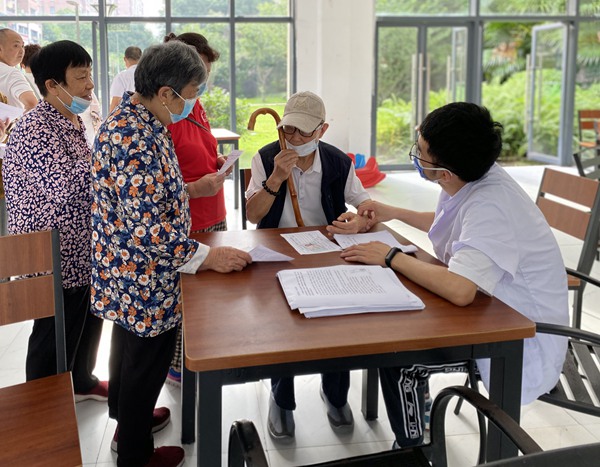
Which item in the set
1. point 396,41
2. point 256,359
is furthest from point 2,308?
point 396,41

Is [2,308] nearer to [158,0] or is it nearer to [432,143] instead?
[432,143]

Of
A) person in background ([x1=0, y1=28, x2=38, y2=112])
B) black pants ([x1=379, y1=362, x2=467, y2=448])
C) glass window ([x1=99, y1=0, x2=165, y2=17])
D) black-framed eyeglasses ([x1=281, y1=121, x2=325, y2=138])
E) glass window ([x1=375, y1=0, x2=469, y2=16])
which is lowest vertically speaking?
black pants ([x1=379, y1=362, x2=467, y2=448])

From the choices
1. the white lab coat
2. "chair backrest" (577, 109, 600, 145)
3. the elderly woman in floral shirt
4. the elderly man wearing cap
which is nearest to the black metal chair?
the white lab coat

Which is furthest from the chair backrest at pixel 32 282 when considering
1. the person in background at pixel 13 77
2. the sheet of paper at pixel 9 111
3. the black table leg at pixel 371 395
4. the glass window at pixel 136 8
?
the glass window at pixel 136 8

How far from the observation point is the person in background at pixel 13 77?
171 inches

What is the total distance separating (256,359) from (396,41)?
360 inches

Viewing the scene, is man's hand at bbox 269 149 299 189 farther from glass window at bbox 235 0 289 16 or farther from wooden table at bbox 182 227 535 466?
glass window at bbox 235 0 289 16

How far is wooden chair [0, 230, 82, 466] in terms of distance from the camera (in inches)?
60.8

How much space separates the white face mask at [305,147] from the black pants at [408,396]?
0.95m

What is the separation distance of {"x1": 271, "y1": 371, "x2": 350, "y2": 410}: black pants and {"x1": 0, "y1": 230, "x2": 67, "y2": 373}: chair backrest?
893 millimetres

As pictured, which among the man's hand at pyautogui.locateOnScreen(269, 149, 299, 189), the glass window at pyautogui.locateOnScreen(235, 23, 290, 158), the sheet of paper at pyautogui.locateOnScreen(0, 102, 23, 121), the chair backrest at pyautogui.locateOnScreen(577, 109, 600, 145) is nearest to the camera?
the man's hand at pyautogui.locateOnScreen(269, 149, 299, 189)

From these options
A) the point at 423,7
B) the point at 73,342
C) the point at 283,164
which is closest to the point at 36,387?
the point at 73,342

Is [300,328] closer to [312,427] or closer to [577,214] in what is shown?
[312,427]

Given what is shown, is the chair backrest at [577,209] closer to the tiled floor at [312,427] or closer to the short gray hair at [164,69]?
the tiled floor at [312,427]
